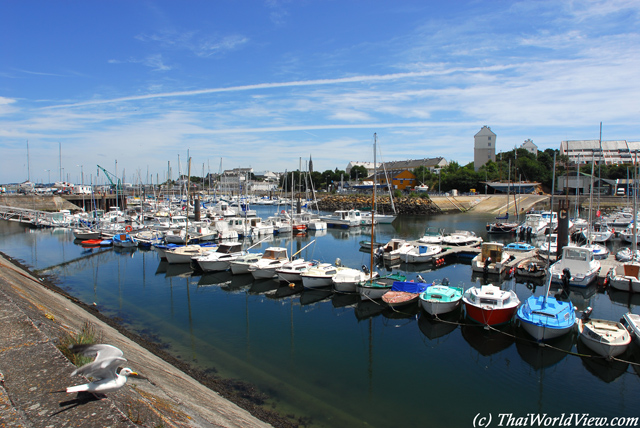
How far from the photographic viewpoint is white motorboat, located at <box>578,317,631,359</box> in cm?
1608

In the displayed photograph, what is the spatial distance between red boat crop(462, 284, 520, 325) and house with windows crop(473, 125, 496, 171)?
5206 inches

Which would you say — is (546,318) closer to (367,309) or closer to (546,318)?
(546,318)

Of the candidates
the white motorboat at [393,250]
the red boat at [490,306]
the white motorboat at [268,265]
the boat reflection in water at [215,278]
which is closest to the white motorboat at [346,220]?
the white motorboat at [393,250]

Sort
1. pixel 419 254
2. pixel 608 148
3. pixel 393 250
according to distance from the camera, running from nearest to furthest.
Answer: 1. pixel 419 254
2. pixel 393 250
3. pixel 608 148

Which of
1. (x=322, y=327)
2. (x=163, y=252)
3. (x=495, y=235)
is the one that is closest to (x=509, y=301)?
(x=322, y=327)

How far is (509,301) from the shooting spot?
2052 cm

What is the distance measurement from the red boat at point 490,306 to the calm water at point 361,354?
2.22 feet

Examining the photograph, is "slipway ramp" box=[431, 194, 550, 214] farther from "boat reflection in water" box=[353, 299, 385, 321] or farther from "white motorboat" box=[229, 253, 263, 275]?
"boat reflection in water" box=[353, 299, 385, 321]

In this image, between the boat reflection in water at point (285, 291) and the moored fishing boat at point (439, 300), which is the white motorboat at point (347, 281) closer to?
the boat reflection in water at point (285, 291)

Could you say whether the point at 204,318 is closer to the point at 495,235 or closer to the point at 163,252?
the point at 163,252

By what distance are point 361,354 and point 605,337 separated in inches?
410

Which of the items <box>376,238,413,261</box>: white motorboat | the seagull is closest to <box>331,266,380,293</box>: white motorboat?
<box>376,238,413,261</box>: white motorboat

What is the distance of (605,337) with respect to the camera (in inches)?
643

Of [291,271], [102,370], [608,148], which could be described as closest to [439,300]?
[291,271]
